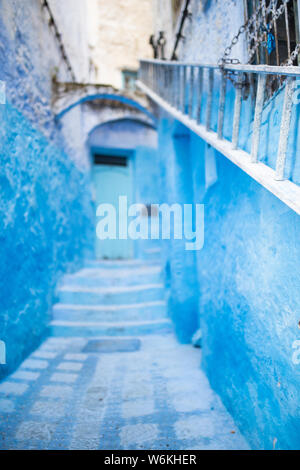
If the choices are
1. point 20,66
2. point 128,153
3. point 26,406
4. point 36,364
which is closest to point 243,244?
point 26,406

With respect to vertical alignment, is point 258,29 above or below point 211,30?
below

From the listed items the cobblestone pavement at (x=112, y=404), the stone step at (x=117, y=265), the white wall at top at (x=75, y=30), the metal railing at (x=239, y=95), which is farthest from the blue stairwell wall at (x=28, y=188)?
the metal railing at (x=239, y=95)

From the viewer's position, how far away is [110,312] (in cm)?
477

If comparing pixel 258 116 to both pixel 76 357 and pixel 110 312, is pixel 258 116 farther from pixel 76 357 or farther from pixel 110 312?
pixel 110 312

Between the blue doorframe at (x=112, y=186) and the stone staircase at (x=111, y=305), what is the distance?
7.78ft

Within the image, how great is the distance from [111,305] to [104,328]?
53cm

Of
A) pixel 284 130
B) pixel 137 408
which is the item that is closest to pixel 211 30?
pixel 284 130

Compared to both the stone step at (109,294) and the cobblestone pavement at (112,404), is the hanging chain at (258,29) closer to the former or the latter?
the cobblestone pavement at (112,404)

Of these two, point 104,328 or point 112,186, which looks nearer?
point 104,328

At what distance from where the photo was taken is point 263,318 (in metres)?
1.94

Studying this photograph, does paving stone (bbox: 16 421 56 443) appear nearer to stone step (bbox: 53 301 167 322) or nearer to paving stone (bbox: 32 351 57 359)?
paving stone (bbox: 32 351 57 359)

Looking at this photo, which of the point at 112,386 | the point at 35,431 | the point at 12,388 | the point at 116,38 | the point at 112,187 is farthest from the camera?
the point at 116,38

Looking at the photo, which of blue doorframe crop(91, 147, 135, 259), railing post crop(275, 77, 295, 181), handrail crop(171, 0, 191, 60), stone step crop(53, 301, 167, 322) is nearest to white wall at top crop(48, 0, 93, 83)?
blue doorframe crop(91, 147, 135, 259)
